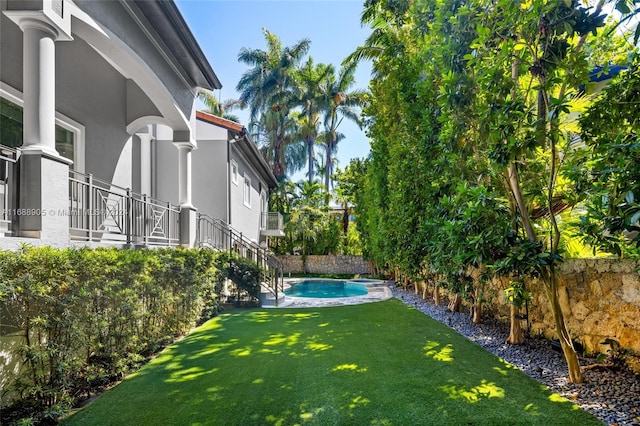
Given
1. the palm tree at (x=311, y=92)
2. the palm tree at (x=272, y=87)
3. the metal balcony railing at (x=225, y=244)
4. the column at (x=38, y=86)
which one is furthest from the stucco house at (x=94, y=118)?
the palm tree at (x=311, y=92)

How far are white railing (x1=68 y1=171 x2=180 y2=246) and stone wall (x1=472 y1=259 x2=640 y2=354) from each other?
26.1 feet

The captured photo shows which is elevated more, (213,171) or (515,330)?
(213,171)

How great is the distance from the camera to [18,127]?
21.2 ft

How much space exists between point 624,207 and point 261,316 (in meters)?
8.36

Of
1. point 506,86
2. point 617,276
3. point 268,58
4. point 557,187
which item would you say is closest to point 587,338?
point 617,276

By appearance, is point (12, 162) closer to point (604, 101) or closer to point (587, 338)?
point (604, 101)

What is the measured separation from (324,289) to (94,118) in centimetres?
1480

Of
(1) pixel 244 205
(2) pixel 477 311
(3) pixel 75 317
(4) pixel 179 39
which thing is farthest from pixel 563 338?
(1) pixel 244 205

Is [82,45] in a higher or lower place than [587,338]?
higher

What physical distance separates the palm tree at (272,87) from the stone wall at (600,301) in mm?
27597

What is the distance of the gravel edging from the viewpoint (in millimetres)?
3775

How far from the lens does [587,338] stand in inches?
208

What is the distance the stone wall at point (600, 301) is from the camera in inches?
184

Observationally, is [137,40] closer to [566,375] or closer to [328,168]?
[566,375]
